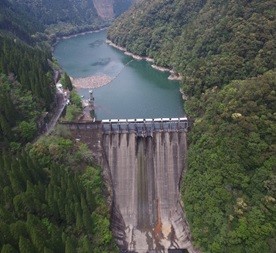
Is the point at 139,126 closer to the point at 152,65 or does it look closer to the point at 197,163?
the point at 197,163

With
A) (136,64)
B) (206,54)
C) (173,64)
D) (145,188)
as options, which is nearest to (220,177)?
(145,188)

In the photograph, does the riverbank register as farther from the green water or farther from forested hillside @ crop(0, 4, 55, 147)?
forested hillside @ crop(0, 4, 55, 147)

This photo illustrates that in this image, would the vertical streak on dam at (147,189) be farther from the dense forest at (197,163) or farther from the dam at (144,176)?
the dense forest at (197,163)

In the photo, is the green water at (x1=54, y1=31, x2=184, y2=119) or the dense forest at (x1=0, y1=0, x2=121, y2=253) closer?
the dense forest at (x1=0, y1=0, x2=121, y2=253)

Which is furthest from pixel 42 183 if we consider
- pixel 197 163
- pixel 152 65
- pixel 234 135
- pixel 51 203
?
pixel 152 65

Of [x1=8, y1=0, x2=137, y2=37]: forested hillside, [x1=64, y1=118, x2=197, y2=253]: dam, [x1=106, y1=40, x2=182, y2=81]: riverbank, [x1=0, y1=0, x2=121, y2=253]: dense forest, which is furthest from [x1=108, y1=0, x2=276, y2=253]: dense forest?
[x1=8, y1=0, x2=137, y2=37]: forested hillside

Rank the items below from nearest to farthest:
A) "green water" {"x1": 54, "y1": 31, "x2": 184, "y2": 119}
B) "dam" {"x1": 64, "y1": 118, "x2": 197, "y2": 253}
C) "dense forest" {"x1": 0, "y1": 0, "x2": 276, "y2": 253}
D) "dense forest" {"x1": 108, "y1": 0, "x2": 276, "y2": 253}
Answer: "dense forest" {"x1": 0, "y1": 0, "x2": 276, "y2": 253}, "dense forest" {"x1": 108, "y1": 0, "x2": 276, "y2": 253}, "dam" {"x1": 64, "y1": 118, "x2": 197, "y2": 253}, "green water" {"x1": 54, "y1": 31, "x2": 184, "y2": 119}
